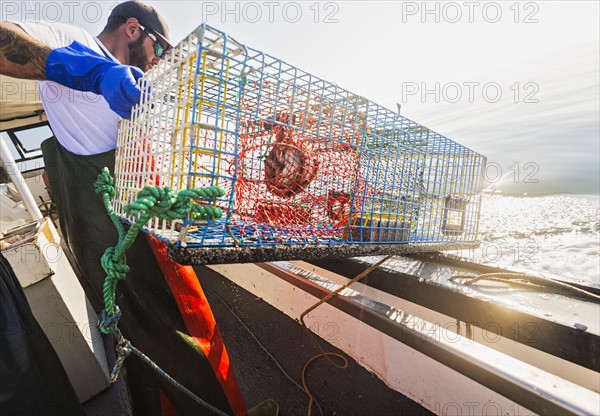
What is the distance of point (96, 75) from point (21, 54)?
354 mm

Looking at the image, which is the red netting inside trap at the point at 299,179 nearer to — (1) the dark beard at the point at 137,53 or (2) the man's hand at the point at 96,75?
(2) the man's hand at the point at 96,75

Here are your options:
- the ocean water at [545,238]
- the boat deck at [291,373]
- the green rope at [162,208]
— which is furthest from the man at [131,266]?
the ocean water at [545,238]

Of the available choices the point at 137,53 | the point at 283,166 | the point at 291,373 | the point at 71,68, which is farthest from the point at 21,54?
the point at 291,373

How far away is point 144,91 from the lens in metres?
1.06

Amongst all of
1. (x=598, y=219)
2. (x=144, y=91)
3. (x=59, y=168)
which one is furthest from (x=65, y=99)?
(x=598, y=219)

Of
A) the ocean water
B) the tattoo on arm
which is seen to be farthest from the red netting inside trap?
the ocean water

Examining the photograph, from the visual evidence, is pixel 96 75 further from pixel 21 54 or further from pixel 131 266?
pixel 131 266

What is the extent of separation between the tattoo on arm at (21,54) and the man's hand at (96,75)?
0.06 m

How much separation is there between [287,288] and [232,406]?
57.0 inches

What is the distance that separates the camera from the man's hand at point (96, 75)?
107cm

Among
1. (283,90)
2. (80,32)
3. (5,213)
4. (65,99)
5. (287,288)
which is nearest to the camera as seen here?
(283,90)

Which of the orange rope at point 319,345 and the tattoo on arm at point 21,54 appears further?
the orange rope at point 319,345

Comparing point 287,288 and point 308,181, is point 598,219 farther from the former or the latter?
point 308,181

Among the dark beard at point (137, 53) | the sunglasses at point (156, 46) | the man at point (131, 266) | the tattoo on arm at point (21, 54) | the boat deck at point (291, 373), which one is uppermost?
the sunglasses at point (156, 46)
